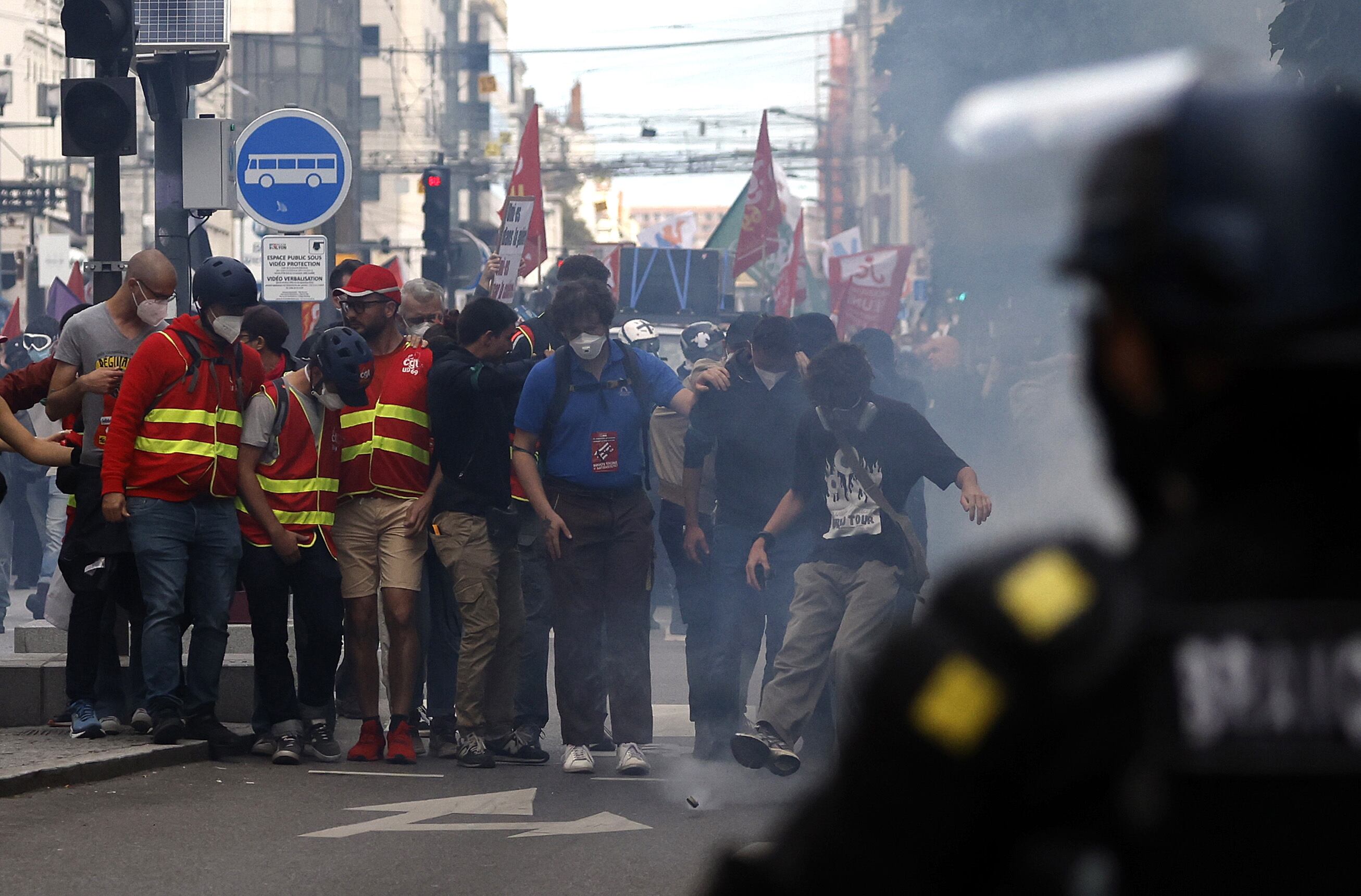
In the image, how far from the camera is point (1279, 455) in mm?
1134

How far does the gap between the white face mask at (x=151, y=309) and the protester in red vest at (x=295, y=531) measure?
1.94ft

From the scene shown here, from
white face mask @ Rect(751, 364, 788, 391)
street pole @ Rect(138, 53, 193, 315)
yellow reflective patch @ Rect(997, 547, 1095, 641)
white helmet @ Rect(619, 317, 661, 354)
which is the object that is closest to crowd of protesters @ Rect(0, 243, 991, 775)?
white face mask @ Rect(751, 364, 788, 391)

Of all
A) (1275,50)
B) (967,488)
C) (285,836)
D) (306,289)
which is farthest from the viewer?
(1275,50)

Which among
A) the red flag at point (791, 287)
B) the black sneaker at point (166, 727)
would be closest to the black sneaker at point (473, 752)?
the black sneaker at point (166, 727)

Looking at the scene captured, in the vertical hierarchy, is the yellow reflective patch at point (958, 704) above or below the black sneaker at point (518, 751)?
above

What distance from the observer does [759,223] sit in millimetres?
19797

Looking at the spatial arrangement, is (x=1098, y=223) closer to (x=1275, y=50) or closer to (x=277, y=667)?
(x=277, y=667)

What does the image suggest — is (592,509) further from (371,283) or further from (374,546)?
(371,283)

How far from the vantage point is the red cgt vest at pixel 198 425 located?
25.3 feet

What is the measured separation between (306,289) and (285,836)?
236 inches

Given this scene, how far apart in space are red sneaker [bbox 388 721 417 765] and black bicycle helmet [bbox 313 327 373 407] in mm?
1429

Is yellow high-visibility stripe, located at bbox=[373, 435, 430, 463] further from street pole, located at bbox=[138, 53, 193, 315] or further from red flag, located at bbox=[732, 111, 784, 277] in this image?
red flag, located at bbox=[732, 111, 784, 277]

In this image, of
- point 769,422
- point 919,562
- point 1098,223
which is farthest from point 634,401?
point 1098,223

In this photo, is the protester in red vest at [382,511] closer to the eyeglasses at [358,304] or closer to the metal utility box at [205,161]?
the eyeglasses at [358,304]
